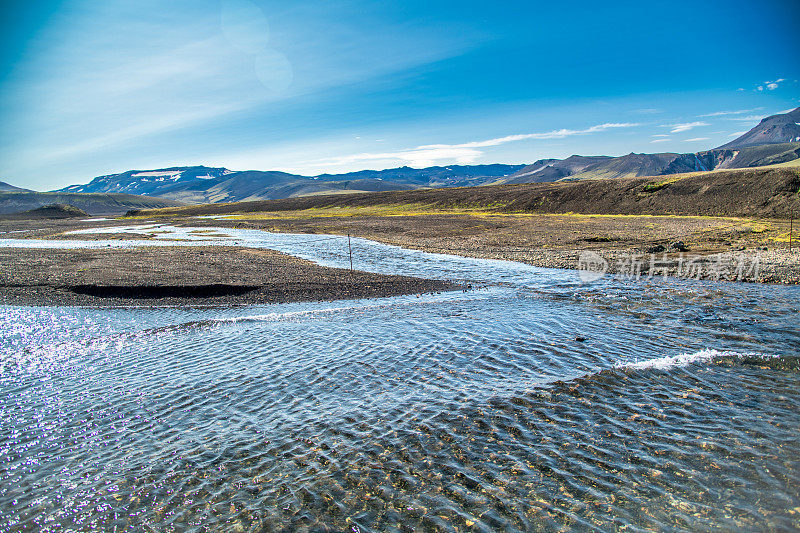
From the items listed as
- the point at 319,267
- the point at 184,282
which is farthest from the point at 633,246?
the point at 184,282

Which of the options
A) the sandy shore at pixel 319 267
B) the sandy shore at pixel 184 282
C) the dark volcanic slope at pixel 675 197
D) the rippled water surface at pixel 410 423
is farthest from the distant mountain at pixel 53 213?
the rippled water surface at pixel 410 423

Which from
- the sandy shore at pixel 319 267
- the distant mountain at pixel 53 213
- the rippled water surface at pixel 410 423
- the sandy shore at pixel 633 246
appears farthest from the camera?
the distant mountain at pixel 53 213

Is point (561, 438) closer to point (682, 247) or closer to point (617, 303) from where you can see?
point (617, 303)

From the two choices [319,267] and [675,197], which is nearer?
[319,267]

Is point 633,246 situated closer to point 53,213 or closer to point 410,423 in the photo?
point 410,423

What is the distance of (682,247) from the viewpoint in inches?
1401

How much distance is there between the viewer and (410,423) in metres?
10.4

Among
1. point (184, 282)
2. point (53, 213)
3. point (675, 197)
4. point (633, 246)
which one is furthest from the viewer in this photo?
point (53, 213)

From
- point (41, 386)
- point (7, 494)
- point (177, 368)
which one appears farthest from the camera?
point (177, 368)

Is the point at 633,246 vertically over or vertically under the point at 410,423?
under

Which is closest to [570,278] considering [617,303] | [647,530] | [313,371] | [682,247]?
[617,303]

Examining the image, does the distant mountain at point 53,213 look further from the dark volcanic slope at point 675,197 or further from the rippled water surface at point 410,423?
the rippled water surface at point 410,423

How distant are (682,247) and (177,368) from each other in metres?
38.6

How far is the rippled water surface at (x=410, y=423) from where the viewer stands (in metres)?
7.41
